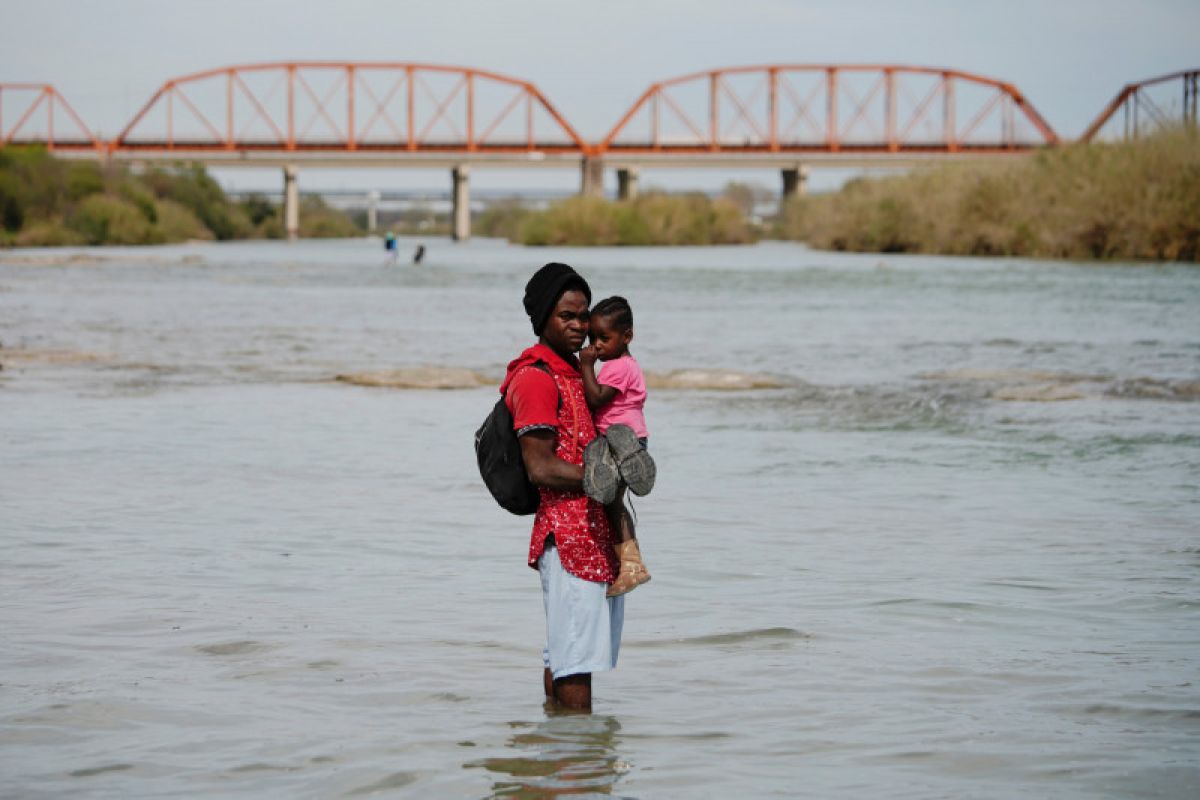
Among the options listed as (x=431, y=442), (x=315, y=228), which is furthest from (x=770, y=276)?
(x=315, y=228)

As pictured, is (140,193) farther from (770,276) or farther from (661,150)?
(770,276)

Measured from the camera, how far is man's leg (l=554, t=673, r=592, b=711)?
19.7 ft

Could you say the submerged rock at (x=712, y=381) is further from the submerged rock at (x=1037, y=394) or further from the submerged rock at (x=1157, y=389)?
the submerged rock at (x=1157, y=389)

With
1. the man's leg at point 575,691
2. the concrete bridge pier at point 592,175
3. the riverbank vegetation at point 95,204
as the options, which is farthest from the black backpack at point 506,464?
the concrete bridge pier at point 592,175

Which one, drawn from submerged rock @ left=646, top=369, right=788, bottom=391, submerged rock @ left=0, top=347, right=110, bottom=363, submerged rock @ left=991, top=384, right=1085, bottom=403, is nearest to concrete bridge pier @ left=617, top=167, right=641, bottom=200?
submerged rock @ left=0, top=347, right=110, bottom=363

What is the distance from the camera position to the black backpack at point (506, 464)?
5.61 m

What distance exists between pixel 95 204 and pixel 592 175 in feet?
134

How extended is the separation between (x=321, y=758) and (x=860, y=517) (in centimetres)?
603

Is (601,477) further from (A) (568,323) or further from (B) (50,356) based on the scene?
(B) (50,356)

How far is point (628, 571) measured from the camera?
18.4ft

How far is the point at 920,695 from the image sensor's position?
22.5ft

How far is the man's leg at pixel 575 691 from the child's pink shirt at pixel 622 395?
86 cm

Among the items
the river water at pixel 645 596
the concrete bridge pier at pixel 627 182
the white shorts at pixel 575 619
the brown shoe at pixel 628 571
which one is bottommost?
the river water at pixel 645 596

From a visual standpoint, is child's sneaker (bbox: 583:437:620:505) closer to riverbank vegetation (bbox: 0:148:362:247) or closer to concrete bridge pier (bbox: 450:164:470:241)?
riverbank vegetation (bbox: 0:148:362:247)
